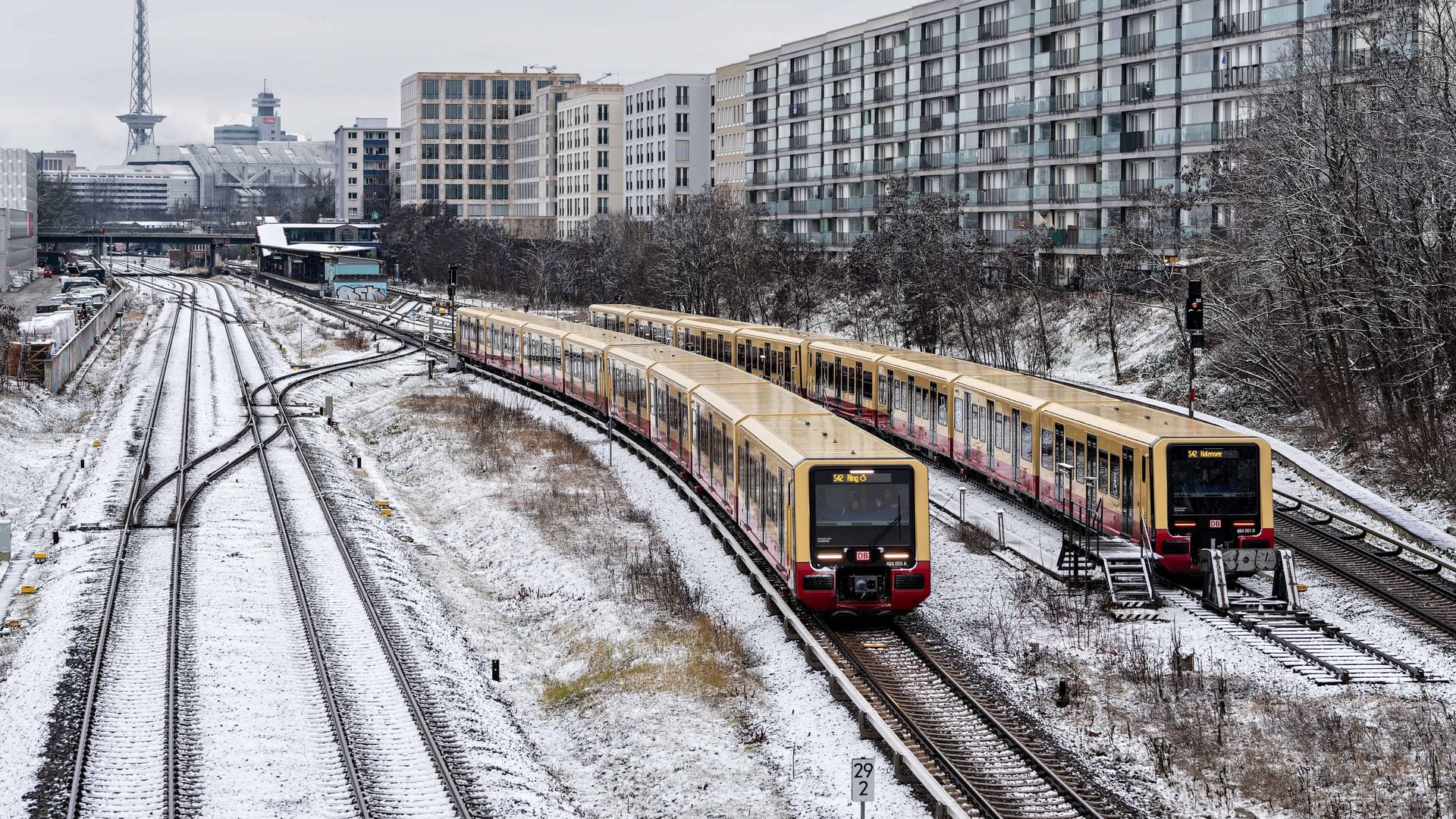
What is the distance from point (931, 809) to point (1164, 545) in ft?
32.8

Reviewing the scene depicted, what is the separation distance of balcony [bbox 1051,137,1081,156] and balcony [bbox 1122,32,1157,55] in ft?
17.7

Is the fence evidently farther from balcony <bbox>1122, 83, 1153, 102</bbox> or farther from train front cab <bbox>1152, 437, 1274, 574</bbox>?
balcony <bbox>1122, 83, 1153, 102</bbox>

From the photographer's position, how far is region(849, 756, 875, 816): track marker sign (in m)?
14.4

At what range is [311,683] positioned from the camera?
2055 cm

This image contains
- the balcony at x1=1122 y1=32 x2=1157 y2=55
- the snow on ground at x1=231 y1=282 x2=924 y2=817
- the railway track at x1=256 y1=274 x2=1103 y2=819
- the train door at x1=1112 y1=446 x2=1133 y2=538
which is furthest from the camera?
the balcony at x1=1122 y1=32 x2=1157 y2=55

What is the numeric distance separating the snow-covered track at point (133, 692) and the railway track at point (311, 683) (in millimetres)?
23

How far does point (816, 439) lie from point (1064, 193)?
173 feet

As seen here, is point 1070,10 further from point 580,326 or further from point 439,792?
point 439,792

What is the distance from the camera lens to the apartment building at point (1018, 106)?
64125mm

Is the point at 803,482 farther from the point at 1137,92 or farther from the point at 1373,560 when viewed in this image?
the point at 1137,92

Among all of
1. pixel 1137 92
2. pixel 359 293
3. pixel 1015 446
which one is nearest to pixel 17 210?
pixel 359 293

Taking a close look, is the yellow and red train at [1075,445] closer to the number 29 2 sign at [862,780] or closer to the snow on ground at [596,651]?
the snow on ground at [596,651]

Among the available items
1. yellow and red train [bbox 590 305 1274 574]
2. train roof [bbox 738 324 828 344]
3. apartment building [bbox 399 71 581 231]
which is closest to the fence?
train roof [bbox 738 324 828 344]

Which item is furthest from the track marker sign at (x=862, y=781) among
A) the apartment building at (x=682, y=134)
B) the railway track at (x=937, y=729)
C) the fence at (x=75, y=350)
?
the apartment building at (x=682, y=134)
